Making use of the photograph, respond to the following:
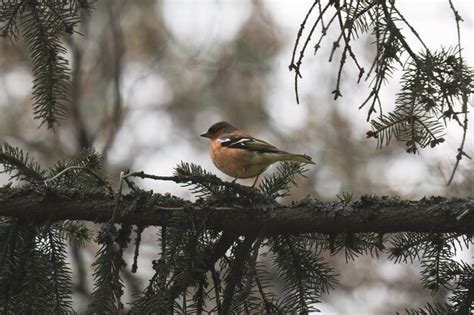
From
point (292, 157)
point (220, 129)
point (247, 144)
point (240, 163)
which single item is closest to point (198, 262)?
point (292, 157)

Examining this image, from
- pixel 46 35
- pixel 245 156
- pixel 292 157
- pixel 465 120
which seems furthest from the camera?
pixel 245 156

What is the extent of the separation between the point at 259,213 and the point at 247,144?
6.63 ft

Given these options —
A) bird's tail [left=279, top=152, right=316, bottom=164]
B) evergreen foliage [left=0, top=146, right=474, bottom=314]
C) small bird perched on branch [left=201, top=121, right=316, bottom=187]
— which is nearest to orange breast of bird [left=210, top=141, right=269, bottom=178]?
small bird perched on branch [left=201, top=121, right=316, bottom=187]

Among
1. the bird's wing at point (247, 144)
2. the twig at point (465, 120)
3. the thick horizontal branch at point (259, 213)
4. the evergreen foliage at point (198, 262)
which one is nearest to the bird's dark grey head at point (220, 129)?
the bird's wing at point (247, 144)

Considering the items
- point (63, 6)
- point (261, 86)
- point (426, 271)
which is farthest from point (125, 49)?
point (426, 271)

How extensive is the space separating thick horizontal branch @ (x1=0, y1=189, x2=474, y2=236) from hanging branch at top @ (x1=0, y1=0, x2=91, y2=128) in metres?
0.36

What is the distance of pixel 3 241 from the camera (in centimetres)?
290

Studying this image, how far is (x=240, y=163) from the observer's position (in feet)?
15.4

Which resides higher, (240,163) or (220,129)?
(220,129)

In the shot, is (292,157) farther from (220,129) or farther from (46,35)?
(46,35)

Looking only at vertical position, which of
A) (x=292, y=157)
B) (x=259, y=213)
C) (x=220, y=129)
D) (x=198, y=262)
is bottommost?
(x=198, y=262)

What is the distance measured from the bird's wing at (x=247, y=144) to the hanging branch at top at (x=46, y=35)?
1.81m

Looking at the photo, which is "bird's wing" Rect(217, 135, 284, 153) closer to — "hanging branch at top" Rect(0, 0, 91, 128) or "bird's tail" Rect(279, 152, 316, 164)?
"bird's tail" Rect(279, 152, 316, 164)

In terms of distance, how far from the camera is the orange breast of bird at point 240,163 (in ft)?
15.3
